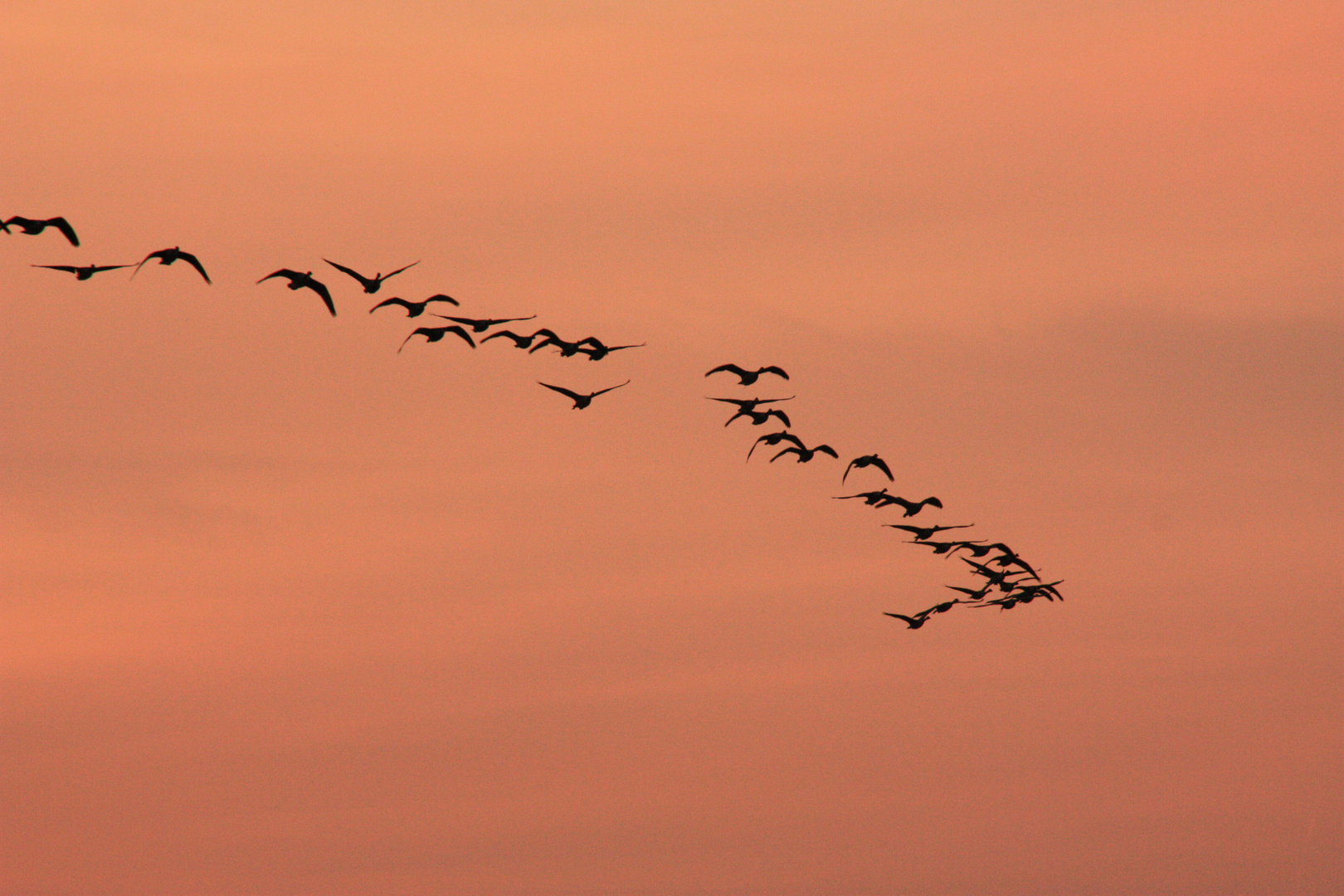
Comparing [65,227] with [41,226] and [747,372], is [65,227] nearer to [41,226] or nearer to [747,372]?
[41,226]

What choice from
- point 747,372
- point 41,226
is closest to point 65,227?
point 41,226

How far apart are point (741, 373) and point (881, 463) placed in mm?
10885

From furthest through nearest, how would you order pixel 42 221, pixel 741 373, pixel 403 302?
pixel 741 373 → pixel 403 302 → pixel 42 221

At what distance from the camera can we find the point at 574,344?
325 feet

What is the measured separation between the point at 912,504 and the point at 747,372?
1598cm

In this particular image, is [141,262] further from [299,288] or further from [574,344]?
[574,344]

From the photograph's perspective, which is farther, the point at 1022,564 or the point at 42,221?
the point at 1022,564

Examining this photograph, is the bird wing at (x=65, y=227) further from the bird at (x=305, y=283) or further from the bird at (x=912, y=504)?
the bird at (x=912, y=504)

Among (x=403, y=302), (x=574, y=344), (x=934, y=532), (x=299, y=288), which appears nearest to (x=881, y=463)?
(x=934, y=532)

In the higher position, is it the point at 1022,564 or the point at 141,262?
the point at 1022,564

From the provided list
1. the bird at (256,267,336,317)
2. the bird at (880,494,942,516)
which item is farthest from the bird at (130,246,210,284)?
the bird at (880,494,942,516)

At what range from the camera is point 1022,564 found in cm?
12175

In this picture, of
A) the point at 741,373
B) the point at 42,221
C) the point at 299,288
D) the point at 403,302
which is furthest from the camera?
the point at 741,373

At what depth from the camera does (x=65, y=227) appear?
2945 inches
